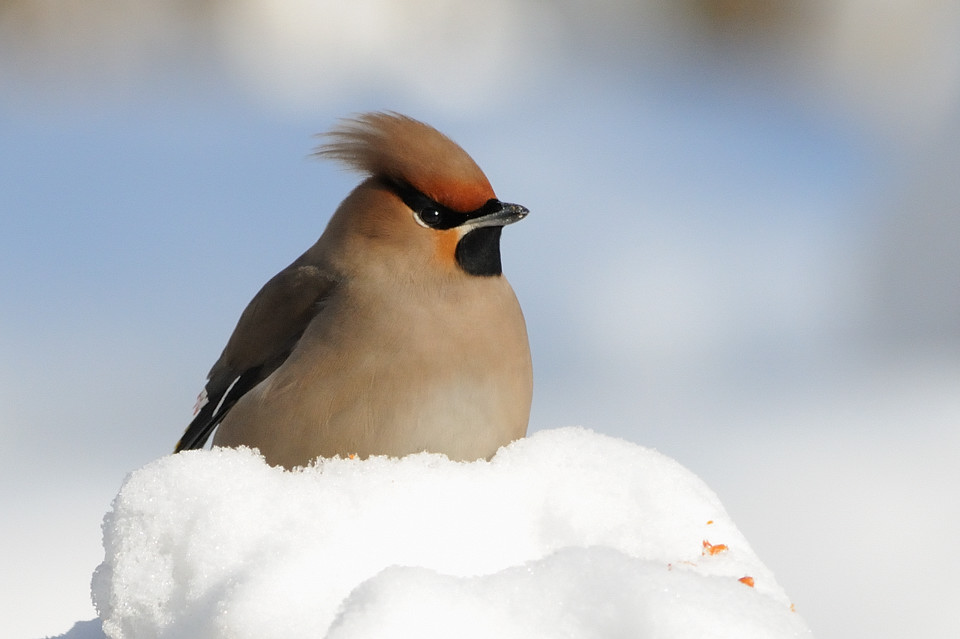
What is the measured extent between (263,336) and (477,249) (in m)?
0.40

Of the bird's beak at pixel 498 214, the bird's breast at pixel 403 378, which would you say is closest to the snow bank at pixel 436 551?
the bird's breast at pixel 403 378

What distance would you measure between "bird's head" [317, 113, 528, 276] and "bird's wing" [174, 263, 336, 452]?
12 cm

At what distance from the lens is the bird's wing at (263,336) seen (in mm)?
1631

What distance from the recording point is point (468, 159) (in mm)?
1528

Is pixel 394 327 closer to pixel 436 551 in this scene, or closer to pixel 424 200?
pixel 424 200

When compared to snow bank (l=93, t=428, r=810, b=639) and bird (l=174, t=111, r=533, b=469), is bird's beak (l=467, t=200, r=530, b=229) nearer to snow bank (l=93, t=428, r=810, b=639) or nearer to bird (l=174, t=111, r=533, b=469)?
bird (l=174, t=111, r=533, b=469)

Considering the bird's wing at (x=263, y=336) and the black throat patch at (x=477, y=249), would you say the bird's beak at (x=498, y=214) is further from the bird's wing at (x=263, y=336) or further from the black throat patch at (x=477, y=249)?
the bird's wing at (x=263, y=336)

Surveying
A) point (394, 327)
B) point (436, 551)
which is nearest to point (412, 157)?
point (394, 327)

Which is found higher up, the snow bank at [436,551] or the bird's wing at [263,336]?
the bird's wing at [263,336]

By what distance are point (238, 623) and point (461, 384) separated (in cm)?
57

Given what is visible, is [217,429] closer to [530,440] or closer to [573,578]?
[530,440]

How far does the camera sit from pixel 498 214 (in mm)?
1493

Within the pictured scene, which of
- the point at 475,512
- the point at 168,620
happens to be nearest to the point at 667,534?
the point at 475,512

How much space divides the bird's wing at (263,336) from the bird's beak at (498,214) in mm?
259
